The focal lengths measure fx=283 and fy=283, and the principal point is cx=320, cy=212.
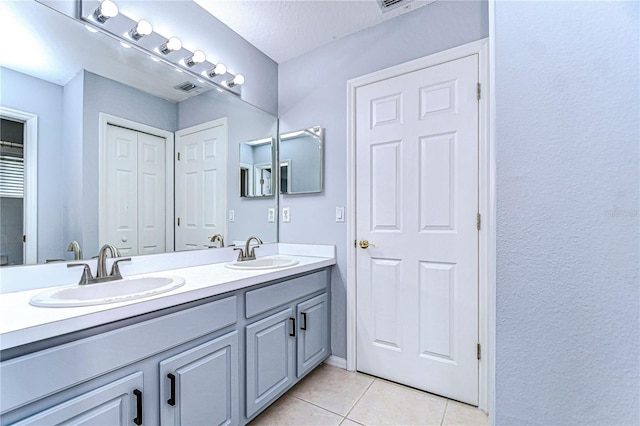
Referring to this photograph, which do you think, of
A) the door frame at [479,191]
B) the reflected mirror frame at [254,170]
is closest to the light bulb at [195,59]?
the reflected mirror frame at [254,170]

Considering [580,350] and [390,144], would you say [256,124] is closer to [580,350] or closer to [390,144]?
[390,144]

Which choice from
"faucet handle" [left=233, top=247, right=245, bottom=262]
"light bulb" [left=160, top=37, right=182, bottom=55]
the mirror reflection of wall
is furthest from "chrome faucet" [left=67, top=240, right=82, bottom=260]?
the mirror reflection of wall

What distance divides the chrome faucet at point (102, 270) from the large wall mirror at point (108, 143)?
0.05 meters

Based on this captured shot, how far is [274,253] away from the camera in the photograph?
2.30 m

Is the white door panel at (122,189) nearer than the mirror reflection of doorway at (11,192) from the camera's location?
No

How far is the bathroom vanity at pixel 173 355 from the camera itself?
0.76 metres

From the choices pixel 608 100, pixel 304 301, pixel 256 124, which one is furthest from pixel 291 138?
pixel 608 100

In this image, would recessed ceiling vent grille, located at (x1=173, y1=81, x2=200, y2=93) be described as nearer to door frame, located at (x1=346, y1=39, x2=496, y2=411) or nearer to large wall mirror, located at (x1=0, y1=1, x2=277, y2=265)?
large wall mirror, located at (x1=0, y1=1, x2=277, y2=265)

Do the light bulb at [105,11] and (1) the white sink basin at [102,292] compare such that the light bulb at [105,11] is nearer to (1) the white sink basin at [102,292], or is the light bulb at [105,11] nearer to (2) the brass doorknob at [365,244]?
(1) the white sink basin at [102,292]

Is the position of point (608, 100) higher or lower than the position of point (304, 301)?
higher

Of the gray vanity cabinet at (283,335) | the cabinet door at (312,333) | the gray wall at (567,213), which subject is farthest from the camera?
the cabinet door at (312,333)

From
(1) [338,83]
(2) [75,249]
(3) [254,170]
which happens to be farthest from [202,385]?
(1) [338,83]

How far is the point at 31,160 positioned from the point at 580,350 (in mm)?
1845

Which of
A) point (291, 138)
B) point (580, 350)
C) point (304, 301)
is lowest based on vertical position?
point (304, 301)
